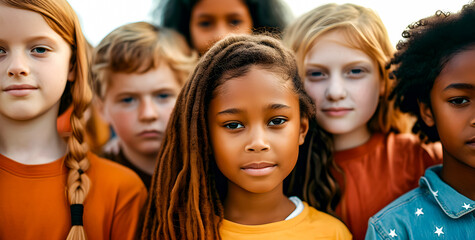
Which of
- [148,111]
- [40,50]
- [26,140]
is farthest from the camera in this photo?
[148,111]

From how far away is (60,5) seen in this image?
7.73 feet

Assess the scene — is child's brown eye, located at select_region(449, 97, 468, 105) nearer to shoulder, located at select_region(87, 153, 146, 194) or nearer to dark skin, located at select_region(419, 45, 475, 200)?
dark skin, located at select_region(419, 45, 475, 200)

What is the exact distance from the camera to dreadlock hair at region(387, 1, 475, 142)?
229 centimetres

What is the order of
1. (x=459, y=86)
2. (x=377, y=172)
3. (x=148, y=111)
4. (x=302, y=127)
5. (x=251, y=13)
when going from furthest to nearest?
1. (x=251, y=13)
2. (x=148, y=111)
3. (x=377, y=172)
4. (x=302, y=127)
5. (x=459, y=86)

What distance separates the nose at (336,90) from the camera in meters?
2.65

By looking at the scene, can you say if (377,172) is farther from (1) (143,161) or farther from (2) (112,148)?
(2) (112,148)

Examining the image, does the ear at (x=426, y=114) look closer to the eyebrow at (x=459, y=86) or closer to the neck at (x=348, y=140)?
the eyebrow at (x=459, y=86)

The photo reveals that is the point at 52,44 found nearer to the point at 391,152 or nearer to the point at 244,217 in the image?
the point at 244,217

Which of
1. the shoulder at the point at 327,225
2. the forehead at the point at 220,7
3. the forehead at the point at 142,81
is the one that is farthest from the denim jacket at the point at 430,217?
the forehead at the point at 220,7

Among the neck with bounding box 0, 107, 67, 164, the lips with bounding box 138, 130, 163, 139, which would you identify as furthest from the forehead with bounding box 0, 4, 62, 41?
the lips with bounding box 138, 130, 163, 139

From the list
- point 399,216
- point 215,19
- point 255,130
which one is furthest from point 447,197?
point 215,19

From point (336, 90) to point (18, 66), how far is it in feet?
5.55

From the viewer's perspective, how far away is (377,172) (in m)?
2.76

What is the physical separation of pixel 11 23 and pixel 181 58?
136cm
